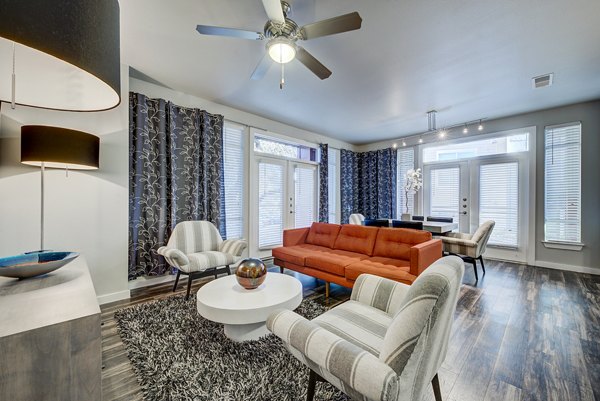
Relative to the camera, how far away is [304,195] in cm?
562

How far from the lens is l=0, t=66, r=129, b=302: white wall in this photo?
2.27m

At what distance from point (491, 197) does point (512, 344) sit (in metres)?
3.74

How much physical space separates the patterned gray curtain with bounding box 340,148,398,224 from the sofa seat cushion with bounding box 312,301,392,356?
16.2ft

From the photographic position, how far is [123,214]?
9.58 feet

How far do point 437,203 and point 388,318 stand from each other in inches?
195

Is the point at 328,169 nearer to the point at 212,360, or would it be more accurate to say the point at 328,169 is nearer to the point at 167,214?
the point at 167,214

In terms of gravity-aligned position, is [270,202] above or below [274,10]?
below

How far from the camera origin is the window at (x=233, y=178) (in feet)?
13.8

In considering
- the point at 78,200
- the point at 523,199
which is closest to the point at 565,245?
the point at 523,199

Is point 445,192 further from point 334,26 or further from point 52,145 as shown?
point 52,145

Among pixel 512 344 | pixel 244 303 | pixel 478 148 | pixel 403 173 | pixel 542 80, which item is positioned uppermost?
pixel 542 80

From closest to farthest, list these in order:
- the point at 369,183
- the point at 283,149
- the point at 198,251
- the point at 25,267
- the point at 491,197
Result: the point at 25,267 → the point at 198,251 → the point at 491,197 → the point at 283,149 → the point at 369,183

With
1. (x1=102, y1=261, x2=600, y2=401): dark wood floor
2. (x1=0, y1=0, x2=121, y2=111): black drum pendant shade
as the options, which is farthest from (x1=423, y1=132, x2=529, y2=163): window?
(x1=0, y1=0, x2=121, y2=111): black drum pendant shade

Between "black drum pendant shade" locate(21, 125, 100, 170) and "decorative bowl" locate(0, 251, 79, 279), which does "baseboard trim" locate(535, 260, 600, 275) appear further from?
"black drum pendant shade" locate(21, 125, 100, 170)
